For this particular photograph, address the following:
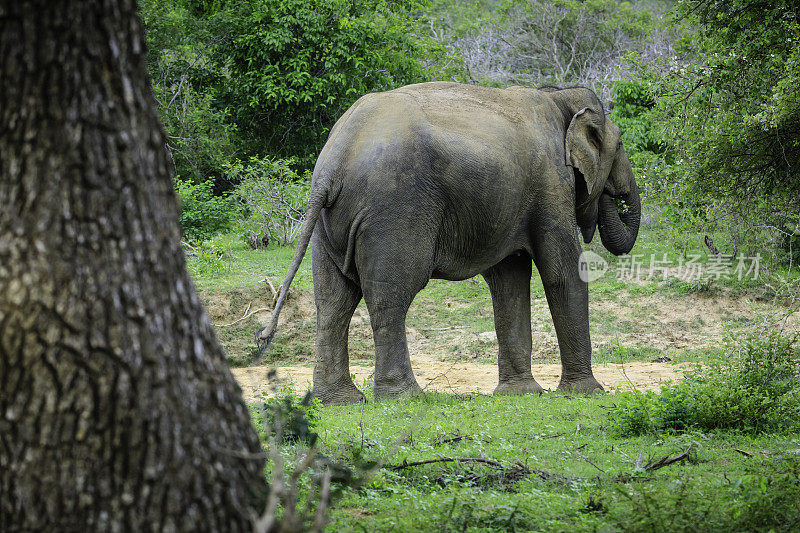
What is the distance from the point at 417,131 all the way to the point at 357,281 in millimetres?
1450

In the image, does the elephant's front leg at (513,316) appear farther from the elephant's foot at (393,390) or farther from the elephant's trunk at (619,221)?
the elephant's foot at (393,390)

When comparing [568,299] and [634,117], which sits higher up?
[634,117]

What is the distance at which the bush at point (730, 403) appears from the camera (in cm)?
639

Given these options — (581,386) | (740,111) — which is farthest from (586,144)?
(581,386)

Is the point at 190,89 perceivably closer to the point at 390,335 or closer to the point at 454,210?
the point at 454,210

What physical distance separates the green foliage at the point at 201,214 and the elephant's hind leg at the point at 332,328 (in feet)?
35.4

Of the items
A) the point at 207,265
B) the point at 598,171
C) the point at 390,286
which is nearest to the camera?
the point at 390,286

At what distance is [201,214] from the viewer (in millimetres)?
18969

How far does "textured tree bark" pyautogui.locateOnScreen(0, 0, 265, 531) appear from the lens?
251 centimetres

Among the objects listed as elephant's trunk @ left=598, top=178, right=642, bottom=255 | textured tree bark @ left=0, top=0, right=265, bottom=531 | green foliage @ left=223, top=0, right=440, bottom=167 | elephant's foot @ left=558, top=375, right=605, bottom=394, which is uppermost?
green foliage @ left=223, top=0, right=440, bottom=167

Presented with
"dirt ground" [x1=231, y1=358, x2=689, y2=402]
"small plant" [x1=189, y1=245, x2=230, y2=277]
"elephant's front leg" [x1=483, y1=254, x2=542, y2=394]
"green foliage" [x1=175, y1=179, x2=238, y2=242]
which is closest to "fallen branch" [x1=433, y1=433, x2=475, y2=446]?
"elephant's front leg" [x1=483, y1=254, x2=542, y2=394]

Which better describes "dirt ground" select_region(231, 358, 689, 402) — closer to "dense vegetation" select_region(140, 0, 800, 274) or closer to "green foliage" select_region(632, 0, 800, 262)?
"dense vegetation" select_region(140, 0, 800, 274)

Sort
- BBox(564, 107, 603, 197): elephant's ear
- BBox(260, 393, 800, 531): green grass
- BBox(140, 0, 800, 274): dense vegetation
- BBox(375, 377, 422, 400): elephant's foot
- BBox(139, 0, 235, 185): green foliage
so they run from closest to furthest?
BBox(260, 393, 800, 531): green grass, BBox(375, 377, 422, 400): elephant's foot, BBox(140, 0, 800, 274): dense vegetation, BBox(564, 107, 603, 197): elephant's ear, BBox(139, 0, 235, 185): green foliage

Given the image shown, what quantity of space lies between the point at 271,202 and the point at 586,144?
A: 30.3 feet
